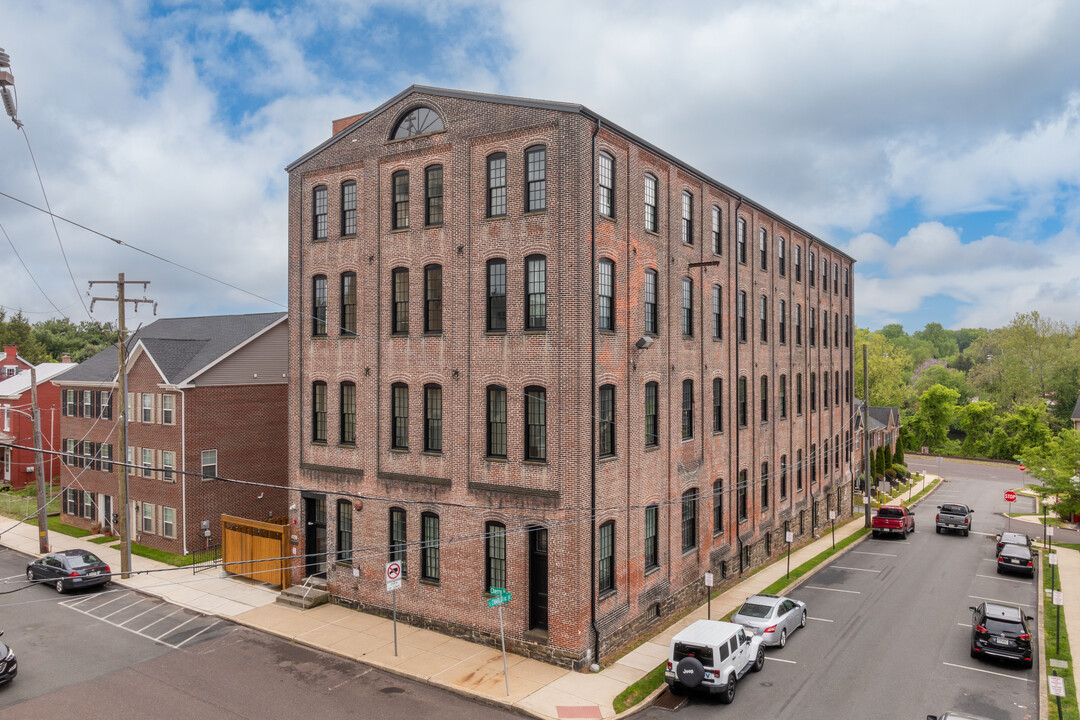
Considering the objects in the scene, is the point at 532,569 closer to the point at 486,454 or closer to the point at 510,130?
the point at 486,454

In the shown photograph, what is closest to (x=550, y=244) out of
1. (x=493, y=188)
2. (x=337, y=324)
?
(x=493, y=188)

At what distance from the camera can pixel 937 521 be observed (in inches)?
1625

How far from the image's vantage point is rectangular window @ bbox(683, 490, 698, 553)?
2527 centimetres

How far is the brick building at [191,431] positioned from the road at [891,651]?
2377cm

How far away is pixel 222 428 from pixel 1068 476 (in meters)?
44.2

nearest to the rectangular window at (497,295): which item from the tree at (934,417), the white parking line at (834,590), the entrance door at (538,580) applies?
the entrance door at (538,580)

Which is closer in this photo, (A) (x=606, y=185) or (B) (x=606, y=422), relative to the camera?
(B) (x=606, y=422)

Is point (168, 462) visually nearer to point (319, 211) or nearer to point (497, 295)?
point (319, 211)

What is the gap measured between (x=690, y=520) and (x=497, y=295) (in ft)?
38.0

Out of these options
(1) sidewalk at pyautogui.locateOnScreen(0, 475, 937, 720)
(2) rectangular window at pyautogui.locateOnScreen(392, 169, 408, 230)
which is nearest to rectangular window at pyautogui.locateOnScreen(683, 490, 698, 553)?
(1) sidewalk at pyautogui.locateOnScreen(0, 475, 937, 720)

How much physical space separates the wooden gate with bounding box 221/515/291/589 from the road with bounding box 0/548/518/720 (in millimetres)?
3240

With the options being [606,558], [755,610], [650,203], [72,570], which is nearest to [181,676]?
[72,570]

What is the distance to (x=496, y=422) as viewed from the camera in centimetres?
2078

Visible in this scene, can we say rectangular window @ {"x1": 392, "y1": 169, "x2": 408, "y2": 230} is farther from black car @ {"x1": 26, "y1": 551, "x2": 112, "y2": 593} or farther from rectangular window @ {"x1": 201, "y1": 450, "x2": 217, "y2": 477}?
black car @ {"x1": 26, "y1": 551, "x2": 112, "y2": 593}
